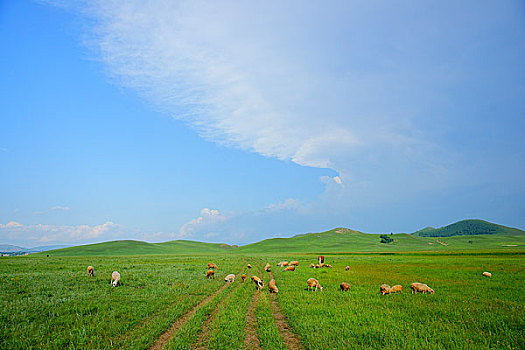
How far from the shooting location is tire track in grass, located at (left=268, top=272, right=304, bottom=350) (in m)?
9.20

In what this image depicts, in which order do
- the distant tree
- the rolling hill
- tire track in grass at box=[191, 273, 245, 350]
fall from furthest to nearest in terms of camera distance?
the distant tree → the rolling hill → tire track in grass at box=[191, 273, 245, 350]

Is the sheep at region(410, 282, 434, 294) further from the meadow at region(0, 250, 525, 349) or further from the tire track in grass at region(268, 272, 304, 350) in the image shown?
the tire track in grass at region(268, 272, 304, 350)

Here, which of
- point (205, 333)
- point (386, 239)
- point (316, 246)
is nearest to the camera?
point (205, 333)

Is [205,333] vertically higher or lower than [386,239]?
higher

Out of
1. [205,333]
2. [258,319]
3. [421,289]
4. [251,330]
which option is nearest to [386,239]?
[421,289]

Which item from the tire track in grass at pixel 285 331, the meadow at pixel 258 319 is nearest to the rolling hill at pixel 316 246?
the meadow at pixel 258 319

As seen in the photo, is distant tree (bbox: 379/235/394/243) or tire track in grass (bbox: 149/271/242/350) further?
distant tree (bbox: 379/235/394/243)

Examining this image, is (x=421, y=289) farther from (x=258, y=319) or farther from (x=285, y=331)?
(x=258, y=319)

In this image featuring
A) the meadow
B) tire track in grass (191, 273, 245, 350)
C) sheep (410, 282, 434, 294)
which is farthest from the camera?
sheep (410, 282, 434, 294)

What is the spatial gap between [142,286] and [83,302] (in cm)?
628

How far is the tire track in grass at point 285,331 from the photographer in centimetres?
920

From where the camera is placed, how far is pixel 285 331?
420 inches

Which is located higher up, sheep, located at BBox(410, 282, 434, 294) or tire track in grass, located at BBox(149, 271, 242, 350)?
tire track in grass, located at BBox(149, 271, 242, 350)

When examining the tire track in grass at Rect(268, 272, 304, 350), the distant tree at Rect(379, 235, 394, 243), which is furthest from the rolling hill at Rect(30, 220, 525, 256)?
the tire track in grass at Rect(268, 272, 304, 350)
